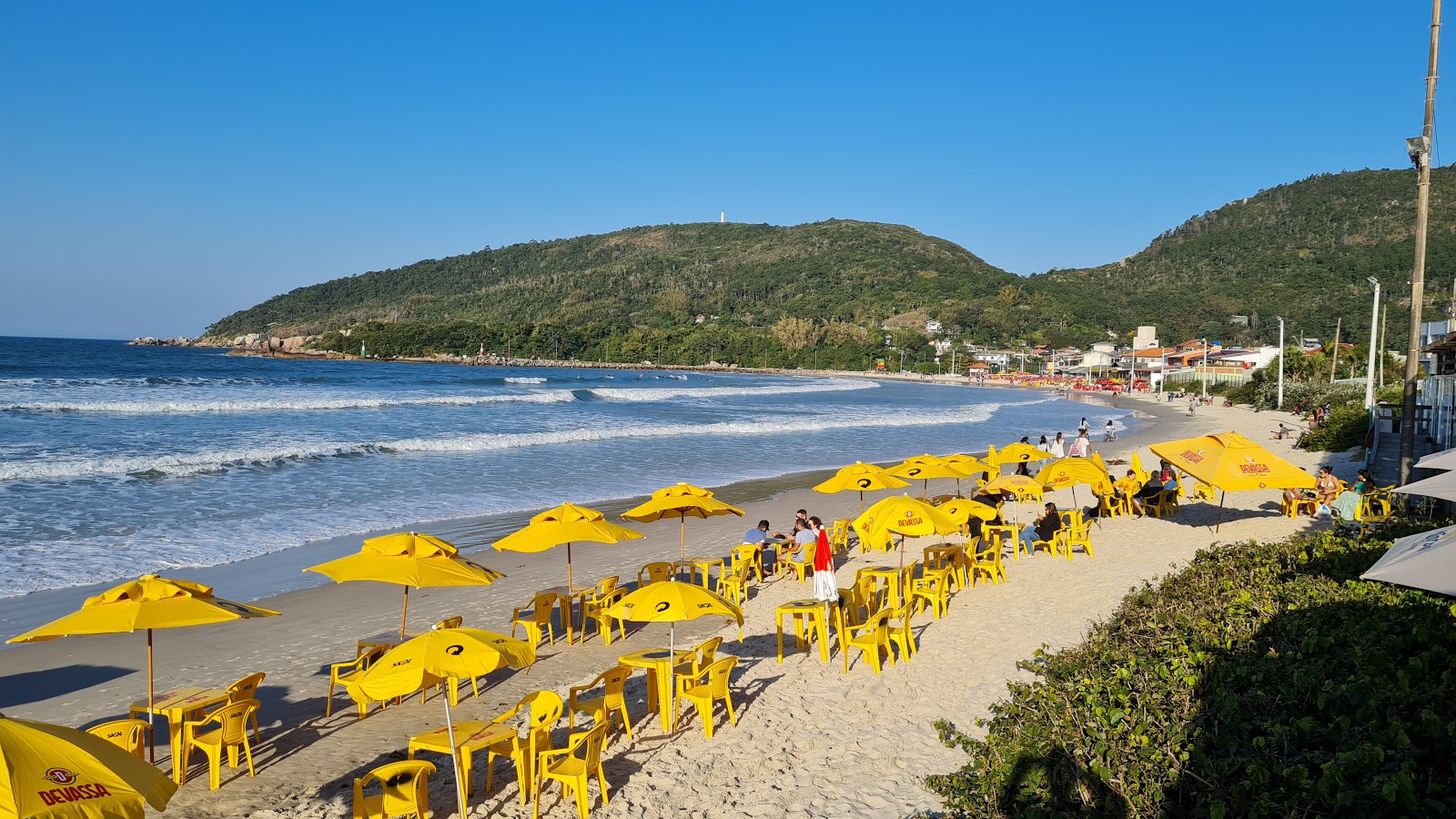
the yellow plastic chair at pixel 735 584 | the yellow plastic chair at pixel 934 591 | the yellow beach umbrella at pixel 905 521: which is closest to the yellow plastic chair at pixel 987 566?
the yellow plastic chair at pixel 934 591

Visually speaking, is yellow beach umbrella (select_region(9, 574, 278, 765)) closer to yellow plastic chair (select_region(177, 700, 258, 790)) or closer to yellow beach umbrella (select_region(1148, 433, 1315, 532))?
yellow plastic chair (select_region(177, 700, 258, 790))

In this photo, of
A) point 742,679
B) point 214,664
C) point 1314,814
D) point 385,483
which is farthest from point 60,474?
point 1314,814

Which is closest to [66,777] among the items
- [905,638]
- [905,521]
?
[905,638]

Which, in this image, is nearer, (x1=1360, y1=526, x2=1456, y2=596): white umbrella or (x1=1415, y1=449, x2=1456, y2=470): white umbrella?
(x1=1360, y1=526, x2=1456, y2=596): white umbrella

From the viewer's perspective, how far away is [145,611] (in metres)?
5.82

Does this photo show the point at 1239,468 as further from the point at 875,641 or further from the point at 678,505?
the point at 678,505

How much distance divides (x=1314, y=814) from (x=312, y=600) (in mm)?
10270

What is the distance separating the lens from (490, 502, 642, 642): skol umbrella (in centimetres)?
905

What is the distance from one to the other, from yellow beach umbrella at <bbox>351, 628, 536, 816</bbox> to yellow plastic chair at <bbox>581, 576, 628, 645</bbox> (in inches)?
129

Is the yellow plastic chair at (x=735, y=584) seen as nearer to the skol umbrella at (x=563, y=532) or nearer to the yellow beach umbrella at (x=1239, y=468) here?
the skol umbrella at (x=563, y=532)

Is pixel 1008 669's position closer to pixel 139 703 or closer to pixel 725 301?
pixel 139 703

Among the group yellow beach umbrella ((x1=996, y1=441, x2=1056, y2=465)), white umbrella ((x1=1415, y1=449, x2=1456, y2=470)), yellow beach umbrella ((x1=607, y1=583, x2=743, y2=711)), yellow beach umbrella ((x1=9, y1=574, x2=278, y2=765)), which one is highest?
white umbrella ((x1=1415, y1=449, x2=1456, y2=470))

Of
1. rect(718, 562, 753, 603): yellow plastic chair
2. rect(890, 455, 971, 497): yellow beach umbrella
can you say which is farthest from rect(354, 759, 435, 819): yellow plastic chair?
rect(890, 455, 971, 497): yellow beach umbrella

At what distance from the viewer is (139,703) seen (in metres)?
7.18
